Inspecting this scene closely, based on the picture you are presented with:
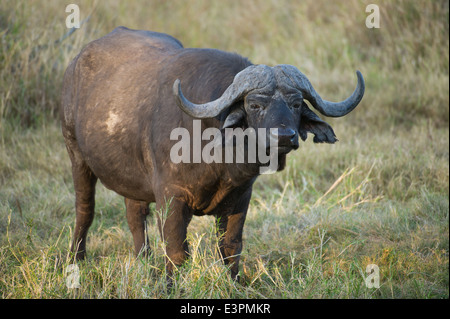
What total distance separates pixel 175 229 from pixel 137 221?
1121 millimetres

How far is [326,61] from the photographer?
9953 millimetres

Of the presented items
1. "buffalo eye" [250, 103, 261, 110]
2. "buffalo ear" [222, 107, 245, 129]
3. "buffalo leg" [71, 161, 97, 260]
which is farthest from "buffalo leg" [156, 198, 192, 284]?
"buffalo leg" [71, 161, 97, 260]

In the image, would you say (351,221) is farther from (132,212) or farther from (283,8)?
(283,8)

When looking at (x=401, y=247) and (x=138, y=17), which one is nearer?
(x=401, y=247)

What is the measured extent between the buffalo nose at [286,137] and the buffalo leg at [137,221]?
2.07m

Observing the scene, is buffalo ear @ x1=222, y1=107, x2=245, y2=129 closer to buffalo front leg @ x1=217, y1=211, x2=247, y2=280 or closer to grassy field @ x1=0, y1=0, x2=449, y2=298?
grassy field @ x1=0, y1=0, x2=449, y2=298

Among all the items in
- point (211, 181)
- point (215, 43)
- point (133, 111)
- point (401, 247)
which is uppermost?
point (215, 43)

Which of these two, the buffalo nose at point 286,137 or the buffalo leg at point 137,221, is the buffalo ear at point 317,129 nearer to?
the buffalo nose at point 286,137

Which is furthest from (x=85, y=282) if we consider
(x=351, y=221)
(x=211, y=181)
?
(x=351, y=221)

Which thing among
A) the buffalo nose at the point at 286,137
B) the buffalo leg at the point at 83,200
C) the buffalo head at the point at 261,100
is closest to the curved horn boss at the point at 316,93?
the buffalo head at the point at 261,100

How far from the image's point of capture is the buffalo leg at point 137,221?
534 centimetres

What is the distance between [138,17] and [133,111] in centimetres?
702

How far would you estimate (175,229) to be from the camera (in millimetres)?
4348
